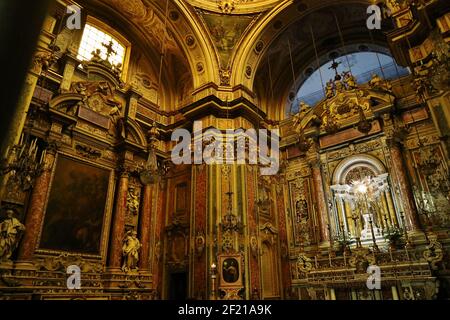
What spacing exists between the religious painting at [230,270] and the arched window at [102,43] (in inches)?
306

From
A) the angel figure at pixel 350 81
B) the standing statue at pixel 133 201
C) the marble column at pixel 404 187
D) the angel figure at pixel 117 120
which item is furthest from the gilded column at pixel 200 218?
the angel figure at pixel 350 81

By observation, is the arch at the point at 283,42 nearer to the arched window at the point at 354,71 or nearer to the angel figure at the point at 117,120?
the arched window at the point at 354,71

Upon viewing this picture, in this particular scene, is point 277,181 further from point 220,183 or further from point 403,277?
point 403,277

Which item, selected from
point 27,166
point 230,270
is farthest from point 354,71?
point 27,166

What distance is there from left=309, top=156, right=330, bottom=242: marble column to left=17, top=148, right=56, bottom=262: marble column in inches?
324

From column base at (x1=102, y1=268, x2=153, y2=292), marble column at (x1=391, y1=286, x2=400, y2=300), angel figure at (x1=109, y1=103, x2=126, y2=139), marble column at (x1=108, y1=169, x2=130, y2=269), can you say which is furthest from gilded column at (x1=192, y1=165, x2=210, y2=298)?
marble column at (x1=391, y1=286, x2=400, y2=300)

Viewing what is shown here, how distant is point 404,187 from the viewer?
28.3 ft

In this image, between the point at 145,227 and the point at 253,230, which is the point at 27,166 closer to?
the point at 145,227

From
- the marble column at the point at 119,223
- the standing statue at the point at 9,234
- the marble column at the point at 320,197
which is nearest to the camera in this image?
the standing statue at the point at 9,234

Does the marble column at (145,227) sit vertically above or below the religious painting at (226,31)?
below

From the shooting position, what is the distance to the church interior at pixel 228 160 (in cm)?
701

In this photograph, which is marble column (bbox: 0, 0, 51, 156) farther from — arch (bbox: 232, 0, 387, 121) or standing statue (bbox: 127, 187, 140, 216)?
arch (bbox: 232, 0, 387, 121)

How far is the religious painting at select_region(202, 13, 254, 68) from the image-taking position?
420 inches

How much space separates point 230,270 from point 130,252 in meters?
3.02
